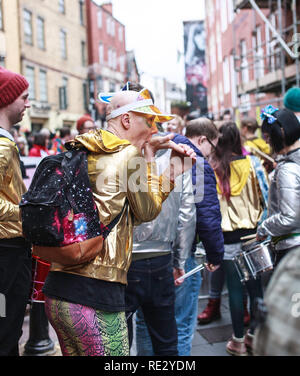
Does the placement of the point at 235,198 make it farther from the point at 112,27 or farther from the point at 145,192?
the point at 112,27

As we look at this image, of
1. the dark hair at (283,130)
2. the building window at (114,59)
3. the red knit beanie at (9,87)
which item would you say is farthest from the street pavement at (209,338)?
the building window at (114,59)

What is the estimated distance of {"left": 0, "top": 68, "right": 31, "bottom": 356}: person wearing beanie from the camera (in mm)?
2346

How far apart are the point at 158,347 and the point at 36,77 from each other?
24.9m

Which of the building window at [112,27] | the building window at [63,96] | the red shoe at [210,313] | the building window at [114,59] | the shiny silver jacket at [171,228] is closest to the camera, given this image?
the shiny silver jacket at [171,228]

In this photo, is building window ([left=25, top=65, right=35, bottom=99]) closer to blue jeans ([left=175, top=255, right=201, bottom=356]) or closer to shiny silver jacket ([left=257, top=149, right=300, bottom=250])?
blue jeans ([left=175, top=255, right=201, bottom=356])

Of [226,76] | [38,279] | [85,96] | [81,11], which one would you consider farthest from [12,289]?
[81,11]

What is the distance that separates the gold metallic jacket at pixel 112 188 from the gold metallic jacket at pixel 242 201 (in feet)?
6.80

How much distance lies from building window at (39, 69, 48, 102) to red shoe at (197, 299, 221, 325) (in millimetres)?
23676

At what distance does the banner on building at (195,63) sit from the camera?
63.7 ft

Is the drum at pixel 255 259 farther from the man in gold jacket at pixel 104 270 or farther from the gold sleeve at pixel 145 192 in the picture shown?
the man in gold jacket at pixel 104 270

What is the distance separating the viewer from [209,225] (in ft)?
9.77
